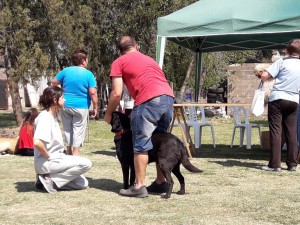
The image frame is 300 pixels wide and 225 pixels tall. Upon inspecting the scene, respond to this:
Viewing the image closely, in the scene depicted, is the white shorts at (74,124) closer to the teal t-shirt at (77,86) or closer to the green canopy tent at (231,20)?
the teal t-shirt at (77,86)

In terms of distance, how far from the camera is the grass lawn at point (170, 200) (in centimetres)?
518

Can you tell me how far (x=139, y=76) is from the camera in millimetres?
6000

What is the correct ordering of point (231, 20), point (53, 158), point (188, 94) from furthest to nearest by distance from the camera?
point (188, 94), point (231, 20), point (53, 158)

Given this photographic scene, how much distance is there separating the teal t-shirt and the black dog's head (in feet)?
6.69

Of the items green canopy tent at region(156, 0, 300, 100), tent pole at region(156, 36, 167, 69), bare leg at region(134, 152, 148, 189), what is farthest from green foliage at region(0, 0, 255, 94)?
bare leg at region(134, 152, 148, 189)

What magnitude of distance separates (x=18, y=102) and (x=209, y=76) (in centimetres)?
814

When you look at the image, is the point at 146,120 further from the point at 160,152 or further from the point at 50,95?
the point at 50,95

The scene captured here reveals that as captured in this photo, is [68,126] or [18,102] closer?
[68,126]

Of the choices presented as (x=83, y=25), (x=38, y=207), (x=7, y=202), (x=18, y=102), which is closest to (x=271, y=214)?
(x=38, y=207)

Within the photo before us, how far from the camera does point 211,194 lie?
6254mm

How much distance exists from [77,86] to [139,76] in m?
2.37

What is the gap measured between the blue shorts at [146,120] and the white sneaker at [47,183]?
1.07 metres

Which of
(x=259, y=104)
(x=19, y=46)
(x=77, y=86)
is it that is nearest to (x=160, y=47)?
(x=77, y=86)

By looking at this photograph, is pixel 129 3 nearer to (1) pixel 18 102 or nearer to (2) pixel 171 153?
(1) pixel 18 102
